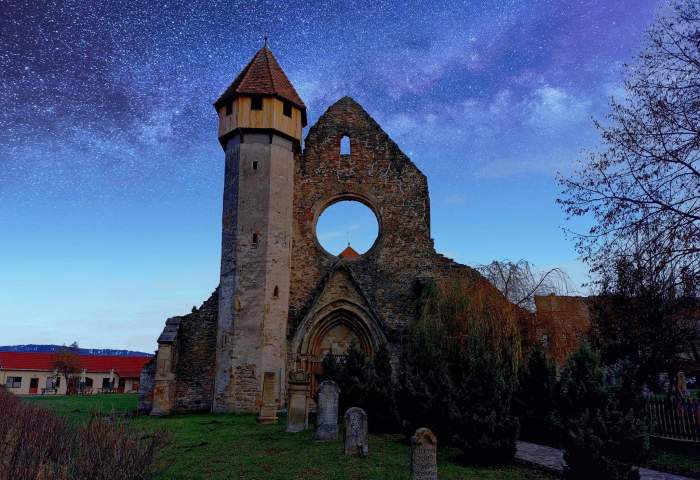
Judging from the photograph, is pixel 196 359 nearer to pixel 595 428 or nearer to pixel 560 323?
pixel 560 323

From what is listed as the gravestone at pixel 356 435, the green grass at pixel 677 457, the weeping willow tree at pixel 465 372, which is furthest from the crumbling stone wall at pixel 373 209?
the gravestone at pixel 356 435

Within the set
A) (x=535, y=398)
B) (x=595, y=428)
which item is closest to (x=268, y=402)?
(x=535, y=398)

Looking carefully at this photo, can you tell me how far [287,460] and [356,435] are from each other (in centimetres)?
127

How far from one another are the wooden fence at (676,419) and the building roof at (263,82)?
1563 cm

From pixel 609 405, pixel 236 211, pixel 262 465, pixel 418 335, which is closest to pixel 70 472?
pixel 262 465

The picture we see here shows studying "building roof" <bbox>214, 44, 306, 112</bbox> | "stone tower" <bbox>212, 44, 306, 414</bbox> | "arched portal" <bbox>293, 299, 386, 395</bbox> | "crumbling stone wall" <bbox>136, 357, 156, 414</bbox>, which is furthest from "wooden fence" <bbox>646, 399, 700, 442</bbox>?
"building roof" <bbox>214, 44, 306, 112</bbox>

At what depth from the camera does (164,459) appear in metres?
9.14

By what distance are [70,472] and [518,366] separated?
10067mm

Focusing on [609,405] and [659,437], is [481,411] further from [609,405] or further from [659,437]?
[659,437]

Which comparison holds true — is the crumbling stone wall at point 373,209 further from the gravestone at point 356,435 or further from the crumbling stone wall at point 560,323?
the gravestone at point 356,435

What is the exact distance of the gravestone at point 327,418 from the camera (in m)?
10.8

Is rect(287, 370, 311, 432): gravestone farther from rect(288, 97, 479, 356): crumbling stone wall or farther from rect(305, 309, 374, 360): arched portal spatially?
rect(288, 97, 479, 356): crumbling stone wall

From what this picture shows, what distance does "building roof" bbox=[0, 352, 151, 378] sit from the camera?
5319 cm

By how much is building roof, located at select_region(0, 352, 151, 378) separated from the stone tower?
39.7m
